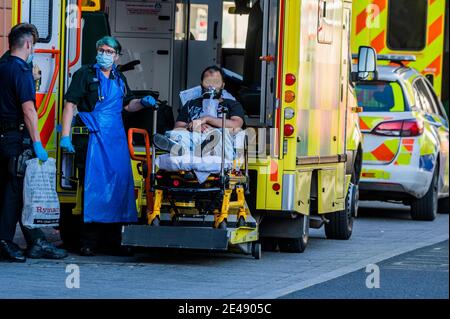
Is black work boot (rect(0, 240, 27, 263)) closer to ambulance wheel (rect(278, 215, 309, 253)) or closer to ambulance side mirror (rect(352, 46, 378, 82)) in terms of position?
ambulance wheel (rect(278, 215, 309, 253))

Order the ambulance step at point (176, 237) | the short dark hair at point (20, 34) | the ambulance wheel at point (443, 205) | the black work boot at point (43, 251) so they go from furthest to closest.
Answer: the ambulance wheel at point (443, 205) → the black work boot at point (43, 251) → the short dark hair at point (20, 34) → the ambulance step at point (176, 237)

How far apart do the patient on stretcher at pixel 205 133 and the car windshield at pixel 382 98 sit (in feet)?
15.4

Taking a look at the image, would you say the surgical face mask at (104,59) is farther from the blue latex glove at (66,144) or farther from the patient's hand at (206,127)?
the patient's hand at (206,127)

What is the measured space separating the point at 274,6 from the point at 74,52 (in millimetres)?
1719

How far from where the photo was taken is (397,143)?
1622cm

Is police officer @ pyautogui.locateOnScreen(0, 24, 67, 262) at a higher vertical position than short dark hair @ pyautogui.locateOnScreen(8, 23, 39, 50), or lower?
lower

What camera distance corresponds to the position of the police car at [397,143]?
1620 centimetres

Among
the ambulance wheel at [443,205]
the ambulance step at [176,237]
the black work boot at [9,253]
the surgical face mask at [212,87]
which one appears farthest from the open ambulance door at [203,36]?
the ambulance wheel at [443,205]

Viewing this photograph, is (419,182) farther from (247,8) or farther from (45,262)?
(45,262)

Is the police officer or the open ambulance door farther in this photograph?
the open ambulance door

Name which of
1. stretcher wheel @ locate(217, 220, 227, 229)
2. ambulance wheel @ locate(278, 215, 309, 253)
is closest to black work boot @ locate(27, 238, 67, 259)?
stretcher wheel @ locate(217, 220, 227, 229)

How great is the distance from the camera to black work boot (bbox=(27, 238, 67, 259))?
37.0 ft

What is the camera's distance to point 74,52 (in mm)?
11930
